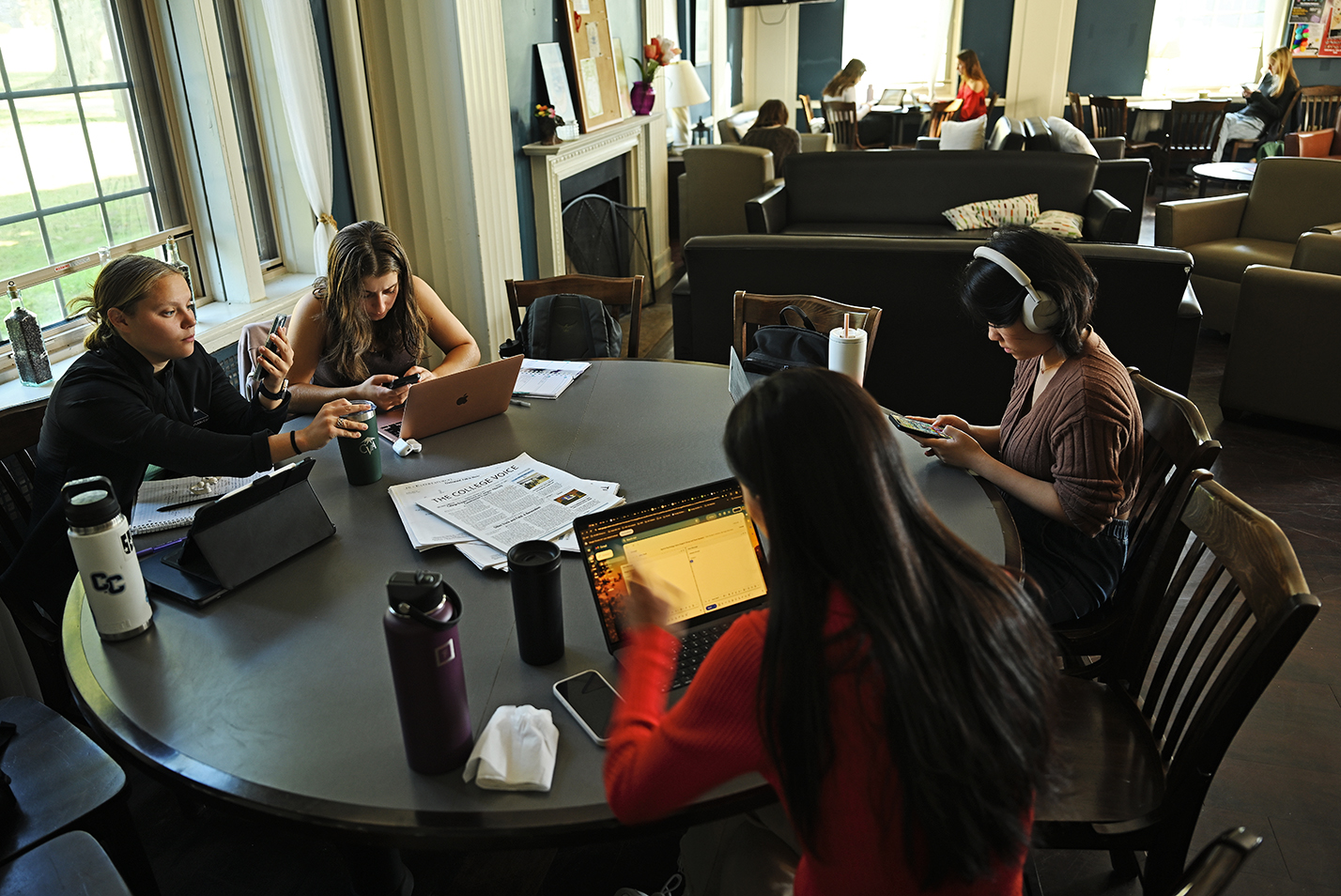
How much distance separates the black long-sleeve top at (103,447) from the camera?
1723 millimetres

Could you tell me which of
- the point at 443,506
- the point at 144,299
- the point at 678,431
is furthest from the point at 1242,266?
the point at 144,299

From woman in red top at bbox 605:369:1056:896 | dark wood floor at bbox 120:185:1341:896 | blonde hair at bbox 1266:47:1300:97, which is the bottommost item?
dark wood floor at bbox 120:185:1341:896

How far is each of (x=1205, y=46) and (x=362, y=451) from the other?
11.0 metres

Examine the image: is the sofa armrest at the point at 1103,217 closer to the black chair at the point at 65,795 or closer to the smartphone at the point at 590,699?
the smartphone at the point at 590,699

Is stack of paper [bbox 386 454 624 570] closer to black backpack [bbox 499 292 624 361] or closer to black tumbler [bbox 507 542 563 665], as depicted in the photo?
black tumbler [bbox 507 542 563 665]

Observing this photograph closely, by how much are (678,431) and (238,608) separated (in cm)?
98

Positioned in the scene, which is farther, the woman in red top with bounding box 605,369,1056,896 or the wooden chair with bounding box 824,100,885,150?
the wooden chair with bounding box 824,100,885,150

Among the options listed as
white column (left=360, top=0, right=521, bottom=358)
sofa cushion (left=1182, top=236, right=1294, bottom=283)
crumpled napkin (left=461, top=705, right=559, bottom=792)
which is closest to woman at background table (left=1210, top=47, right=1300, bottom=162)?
sofa cushion (left=1182, top=236, right=1294, bottom=283)

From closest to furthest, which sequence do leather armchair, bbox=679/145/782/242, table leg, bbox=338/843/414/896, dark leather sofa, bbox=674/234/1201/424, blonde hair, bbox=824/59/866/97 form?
1. table leg, bbox=338/843/414/896
2. dark leather sofa, bbox=674/234/1201/424
3. leather armchair, bbox=679/145/782/242
4. blonde hair, bbox=824/59/866/97

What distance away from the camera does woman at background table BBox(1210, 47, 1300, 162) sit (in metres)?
8.35

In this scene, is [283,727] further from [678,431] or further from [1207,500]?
[1207,500]

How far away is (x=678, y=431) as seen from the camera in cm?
204

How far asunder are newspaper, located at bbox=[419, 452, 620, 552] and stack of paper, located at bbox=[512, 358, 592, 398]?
429 millimetres

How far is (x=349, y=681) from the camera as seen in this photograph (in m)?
1.23
